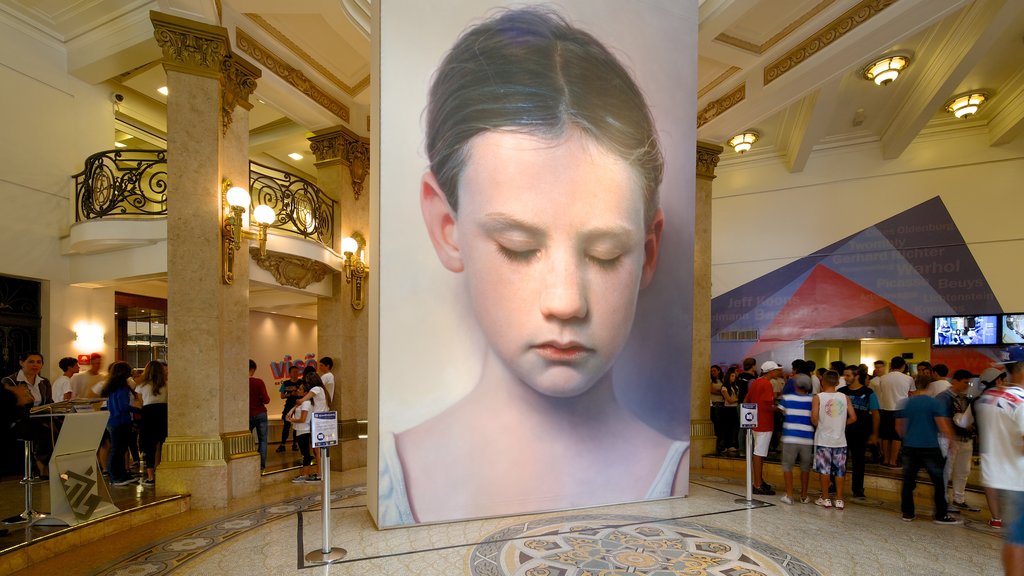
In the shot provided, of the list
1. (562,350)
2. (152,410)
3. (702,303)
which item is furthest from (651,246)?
(152,410)

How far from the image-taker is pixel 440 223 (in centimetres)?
504

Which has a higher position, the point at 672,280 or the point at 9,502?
the point at 672,280

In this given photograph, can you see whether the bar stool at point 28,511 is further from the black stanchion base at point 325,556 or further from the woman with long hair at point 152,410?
the black stanchion base at point 325,556

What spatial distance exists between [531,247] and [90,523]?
4.49 metres

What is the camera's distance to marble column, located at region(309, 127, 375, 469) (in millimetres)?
8305

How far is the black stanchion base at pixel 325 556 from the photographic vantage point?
4.06 m

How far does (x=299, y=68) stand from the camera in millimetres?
7453

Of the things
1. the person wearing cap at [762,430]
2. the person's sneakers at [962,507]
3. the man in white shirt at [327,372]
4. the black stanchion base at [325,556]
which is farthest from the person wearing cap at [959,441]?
the man in white shirt at [327,372]

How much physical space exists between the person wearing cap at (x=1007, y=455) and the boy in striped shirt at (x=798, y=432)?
100 inches

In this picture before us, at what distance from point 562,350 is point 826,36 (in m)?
5.18

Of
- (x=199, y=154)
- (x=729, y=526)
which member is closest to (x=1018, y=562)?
(x=729, y=526)

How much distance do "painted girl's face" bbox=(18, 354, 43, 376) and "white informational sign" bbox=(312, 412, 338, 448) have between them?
190 inches

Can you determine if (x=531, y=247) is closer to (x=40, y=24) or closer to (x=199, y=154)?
(x=199, y=154)

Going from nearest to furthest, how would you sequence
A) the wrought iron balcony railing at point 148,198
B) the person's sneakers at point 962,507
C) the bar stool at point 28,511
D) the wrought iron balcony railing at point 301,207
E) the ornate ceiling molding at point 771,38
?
the bar stool at point 28,511
the person's sneakers at point 962,507
the ornate ceiling molding at point 771,38
the wrought iron balcony railing at point 148,198
the wrought iron balcony railing at point 301,207
